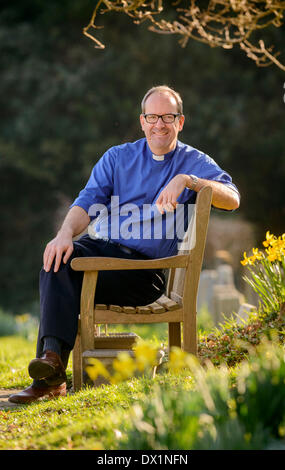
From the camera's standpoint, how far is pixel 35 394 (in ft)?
10.4

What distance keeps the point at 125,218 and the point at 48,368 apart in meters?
0.99

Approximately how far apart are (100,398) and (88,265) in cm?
60

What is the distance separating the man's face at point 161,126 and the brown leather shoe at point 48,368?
1.23 meters

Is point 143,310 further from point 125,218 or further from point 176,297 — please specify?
point 125,218

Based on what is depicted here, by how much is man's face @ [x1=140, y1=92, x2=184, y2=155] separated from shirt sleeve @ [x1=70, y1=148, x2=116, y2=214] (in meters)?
0.26

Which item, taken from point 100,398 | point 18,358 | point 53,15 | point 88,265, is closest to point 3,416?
point 100,398

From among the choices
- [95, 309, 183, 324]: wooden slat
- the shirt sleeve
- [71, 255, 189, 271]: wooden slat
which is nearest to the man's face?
the shirt sleeve

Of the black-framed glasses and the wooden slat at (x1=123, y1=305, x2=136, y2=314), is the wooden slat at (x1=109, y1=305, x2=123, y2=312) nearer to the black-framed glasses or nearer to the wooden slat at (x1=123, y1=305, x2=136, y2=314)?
the wooden slat at (x1=123, y1=305, x2=136, y2=314)

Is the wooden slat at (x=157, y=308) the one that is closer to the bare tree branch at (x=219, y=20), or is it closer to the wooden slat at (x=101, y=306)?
the wooden slat at (x=101, y=306)

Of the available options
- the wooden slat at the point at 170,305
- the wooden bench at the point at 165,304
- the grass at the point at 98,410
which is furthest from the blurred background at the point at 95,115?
the wooden bench at the point at 165,304

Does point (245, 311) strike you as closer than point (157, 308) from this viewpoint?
No

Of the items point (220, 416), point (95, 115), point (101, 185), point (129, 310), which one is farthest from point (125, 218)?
point (95, 115)

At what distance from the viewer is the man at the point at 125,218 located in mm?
3057

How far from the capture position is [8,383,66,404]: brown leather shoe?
315cm
